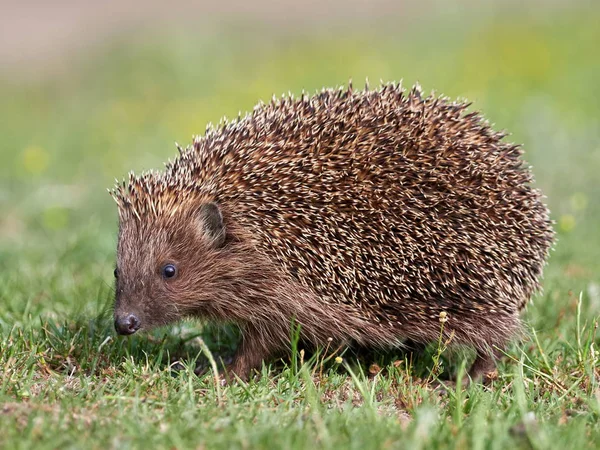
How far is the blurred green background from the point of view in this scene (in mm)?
8812

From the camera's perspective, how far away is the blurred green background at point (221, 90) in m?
8.81

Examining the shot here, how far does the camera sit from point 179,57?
759 inches

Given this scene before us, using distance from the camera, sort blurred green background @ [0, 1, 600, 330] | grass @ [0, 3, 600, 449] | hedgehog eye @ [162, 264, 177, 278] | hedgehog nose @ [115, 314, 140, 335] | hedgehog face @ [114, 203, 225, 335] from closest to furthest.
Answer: grass @ [0, 3, 600, 449], hedgehog nose @ [115, 314, 140, 335], hedgehog face @ [114, 203, 225, 335], hedgehog eye @ [162, 264, 177, 278], blurred green background @ [0, 1, 600, 330]

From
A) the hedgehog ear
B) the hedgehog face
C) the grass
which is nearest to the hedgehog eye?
the hedgehog face

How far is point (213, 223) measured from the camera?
226 inches

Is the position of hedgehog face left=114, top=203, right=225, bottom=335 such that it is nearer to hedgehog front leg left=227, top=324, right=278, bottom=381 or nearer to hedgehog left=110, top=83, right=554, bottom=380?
hedgehog left=110, top=83, right=554, bottom=380

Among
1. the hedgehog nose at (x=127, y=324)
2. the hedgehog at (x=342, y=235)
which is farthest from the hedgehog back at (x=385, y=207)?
the hedgehog nose at (x=127, y=324)

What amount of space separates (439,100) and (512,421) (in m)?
2.63

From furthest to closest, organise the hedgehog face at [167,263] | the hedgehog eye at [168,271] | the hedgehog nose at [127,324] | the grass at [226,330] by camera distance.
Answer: the hedgehog eye at [168,271] < the hedgehog face at [167,263] < the hedgehog nose at [127,324] < the grass at [226,330]

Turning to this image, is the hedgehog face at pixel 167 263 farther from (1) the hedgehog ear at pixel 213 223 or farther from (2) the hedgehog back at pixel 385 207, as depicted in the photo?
(2) the hedgehog back at pixel 385 207

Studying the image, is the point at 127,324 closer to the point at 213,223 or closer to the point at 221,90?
the point at 213,223

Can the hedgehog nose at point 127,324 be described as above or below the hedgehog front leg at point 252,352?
above

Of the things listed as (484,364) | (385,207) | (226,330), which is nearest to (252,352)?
(226,330)

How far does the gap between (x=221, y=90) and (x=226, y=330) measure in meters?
12.0
